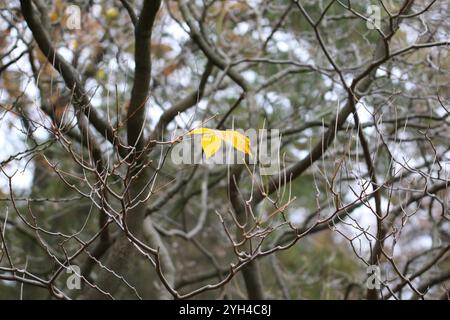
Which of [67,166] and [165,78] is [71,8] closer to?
[165,78]

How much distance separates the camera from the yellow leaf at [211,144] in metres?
2.85

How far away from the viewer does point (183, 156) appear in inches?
184

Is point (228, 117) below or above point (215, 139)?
above

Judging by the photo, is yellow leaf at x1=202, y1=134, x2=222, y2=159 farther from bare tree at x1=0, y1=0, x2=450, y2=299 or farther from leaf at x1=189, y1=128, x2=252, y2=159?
bare tree at x1=0, y1=0, x2=450, y2=299

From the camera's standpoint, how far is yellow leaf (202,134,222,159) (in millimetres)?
2852

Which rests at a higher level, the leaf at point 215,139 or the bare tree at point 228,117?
the bare tree at point 228,117

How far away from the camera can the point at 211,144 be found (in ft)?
9.45

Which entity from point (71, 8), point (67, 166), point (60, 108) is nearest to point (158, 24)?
point (71, 8)

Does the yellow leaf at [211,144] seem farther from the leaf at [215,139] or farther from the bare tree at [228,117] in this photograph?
the bare tree at [228,117]

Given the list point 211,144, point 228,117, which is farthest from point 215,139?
point 228,117

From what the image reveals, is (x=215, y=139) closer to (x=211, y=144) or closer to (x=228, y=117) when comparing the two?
(x=211, y=144)

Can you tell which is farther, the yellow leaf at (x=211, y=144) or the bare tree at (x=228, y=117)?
the bare tree at (x=228, y=117)

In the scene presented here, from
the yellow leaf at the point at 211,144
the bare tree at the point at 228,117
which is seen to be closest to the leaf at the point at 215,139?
the yellow leaf at the point at 211,144
